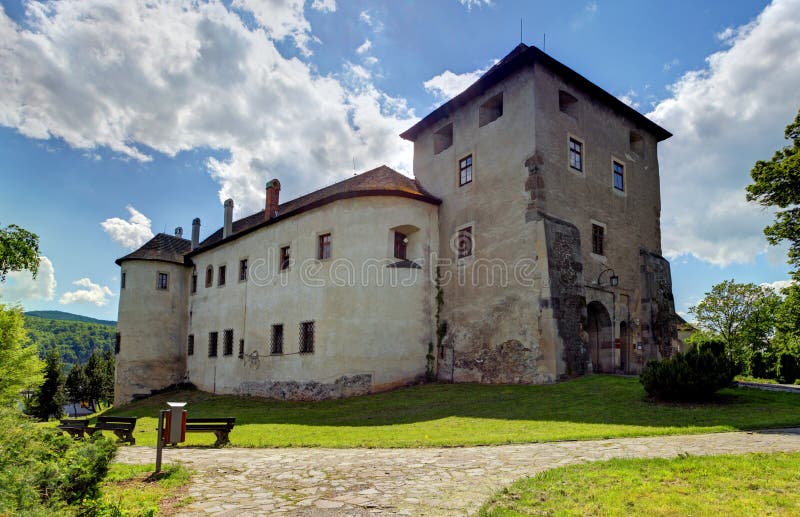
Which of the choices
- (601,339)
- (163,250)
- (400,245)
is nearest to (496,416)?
(601,339)

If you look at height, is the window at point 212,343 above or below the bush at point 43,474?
above

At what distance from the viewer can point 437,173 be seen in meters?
24.1

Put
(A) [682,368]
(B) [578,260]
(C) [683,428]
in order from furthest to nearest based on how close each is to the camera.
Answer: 1. (B) [578,260]
2. (A) [682,368]
3. (C) [683,428]

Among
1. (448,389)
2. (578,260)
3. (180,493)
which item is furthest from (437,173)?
(180,493)

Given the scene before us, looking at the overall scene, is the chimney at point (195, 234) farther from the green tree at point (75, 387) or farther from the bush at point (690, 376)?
the green tree at point (75, 387)

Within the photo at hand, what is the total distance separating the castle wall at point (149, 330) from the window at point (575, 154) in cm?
2481

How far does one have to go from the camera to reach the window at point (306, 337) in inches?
854

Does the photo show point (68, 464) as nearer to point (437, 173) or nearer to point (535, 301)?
point (535, 301)

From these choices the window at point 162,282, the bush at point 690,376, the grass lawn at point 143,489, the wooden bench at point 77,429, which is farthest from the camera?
the window at point 162,282

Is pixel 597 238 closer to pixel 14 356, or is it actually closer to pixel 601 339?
pixel 601 339

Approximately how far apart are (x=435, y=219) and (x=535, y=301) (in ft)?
21.1

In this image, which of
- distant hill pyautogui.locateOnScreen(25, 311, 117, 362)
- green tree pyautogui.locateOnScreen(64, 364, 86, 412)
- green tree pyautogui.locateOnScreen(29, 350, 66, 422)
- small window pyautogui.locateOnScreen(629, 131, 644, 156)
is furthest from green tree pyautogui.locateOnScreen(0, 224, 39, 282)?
distant hill pyautogui.locateOnScreen(25, 311, 117, 362)

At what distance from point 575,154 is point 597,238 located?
3584 mm

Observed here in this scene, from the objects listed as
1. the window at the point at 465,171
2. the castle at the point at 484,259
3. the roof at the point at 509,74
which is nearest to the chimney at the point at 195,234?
the castle at the point at 484,259
